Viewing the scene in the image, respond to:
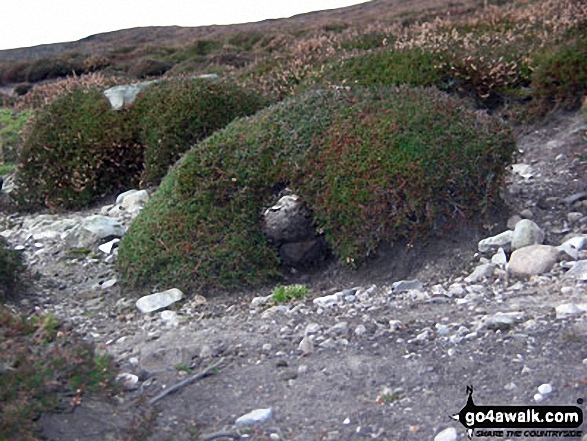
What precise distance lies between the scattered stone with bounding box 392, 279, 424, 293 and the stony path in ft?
0.14

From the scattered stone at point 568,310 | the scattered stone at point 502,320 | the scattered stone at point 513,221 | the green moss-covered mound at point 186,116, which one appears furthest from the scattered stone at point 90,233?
the scattered stone at point 568,310

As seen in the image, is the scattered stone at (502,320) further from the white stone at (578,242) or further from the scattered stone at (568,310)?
the white stone at (578,242)

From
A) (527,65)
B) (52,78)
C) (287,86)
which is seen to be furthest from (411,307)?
(52,78)

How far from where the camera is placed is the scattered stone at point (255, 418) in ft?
13.6

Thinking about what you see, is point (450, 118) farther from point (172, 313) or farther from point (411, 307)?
point (172, 313)

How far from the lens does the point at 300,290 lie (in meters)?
5.98

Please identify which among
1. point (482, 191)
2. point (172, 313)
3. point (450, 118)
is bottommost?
point (172, 313)

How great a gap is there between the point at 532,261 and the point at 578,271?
33 cm

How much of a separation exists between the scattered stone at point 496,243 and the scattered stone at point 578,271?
0.65 m

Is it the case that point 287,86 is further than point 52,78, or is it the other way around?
point 52,78

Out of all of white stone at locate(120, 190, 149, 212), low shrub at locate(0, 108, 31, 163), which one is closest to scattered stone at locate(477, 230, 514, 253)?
white stone at locate(120, 190, 149, 212)

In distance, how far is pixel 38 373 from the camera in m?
3.75

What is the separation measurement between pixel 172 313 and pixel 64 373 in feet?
6.94

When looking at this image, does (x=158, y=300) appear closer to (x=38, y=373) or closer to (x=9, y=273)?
(x=9, y=273)
